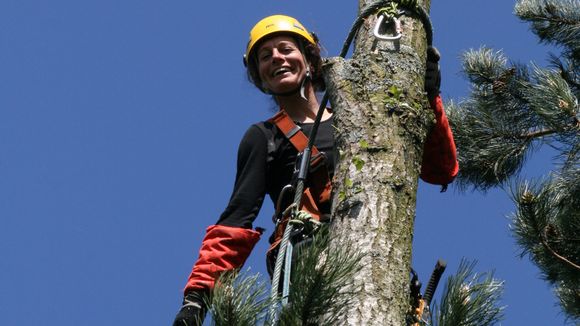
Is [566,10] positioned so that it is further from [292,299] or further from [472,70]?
[292,299]

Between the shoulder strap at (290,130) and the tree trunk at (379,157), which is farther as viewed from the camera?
the shoulder strap at (290,130)

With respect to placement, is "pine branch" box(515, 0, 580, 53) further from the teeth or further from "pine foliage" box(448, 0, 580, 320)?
the teeth

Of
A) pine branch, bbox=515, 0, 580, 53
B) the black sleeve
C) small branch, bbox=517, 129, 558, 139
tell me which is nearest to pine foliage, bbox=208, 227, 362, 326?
the black sleeve

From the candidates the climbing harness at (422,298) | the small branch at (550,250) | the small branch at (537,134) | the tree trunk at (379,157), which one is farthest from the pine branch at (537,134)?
the climbing harness at (422,298)

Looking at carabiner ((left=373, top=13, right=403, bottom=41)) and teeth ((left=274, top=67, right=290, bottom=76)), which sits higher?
teeth ((left=274, top=67, right=290, bottom=76))

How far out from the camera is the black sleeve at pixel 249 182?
4.09 meters

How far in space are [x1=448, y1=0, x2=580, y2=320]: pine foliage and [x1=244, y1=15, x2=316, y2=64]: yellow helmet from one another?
1.25m

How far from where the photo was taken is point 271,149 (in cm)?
422

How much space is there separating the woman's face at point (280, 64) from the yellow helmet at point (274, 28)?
27 mm

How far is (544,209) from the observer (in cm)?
542

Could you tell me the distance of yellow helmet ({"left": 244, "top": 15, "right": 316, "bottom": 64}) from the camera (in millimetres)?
4629

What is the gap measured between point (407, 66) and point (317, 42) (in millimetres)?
1312

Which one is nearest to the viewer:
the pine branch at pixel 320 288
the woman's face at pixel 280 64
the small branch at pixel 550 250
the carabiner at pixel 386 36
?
the pine branch at pixel 320 288

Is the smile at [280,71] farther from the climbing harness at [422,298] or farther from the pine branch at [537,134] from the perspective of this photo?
the pine branch at [537,134]
